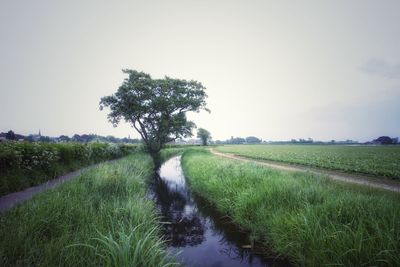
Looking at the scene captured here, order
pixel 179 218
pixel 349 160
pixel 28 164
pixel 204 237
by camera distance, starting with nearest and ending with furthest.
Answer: pixel 204 237 → pixel 179 218 → pixel 28 164 → pixel 349 160

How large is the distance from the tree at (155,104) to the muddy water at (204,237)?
1957 cm

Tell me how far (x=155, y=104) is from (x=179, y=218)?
2298 cm

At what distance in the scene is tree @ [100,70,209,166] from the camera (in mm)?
28016

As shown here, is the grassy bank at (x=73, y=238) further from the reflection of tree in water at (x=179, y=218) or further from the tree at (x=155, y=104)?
the tree at (x=155, y=104)

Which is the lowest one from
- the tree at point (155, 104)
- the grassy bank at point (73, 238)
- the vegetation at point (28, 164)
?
the grassy bank at point (73, 238)

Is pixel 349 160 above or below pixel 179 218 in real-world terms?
above

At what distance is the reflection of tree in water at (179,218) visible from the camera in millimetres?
5945

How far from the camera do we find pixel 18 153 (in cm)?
764

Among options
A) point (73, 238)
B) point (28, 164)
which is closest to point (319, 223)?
point (73, 238)

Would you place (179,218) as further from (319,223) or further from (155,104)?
(155,104)

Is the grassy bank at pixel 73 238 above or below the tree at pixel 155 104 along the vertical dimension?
below

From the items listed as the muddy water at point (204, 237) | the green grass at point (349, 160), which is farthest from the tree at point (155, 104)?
the muddy water at point (204, 237)

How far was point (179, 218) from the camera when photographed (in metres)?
7.52

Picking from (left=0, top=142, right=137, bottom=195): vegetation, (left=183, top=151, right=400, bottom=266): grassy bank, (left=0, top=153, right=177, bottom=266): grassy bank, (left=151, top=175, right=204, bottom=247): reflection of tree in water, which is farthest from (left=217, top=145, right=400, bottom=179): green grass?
(left=0, top=142, right=137, bottom=195): vegetation
